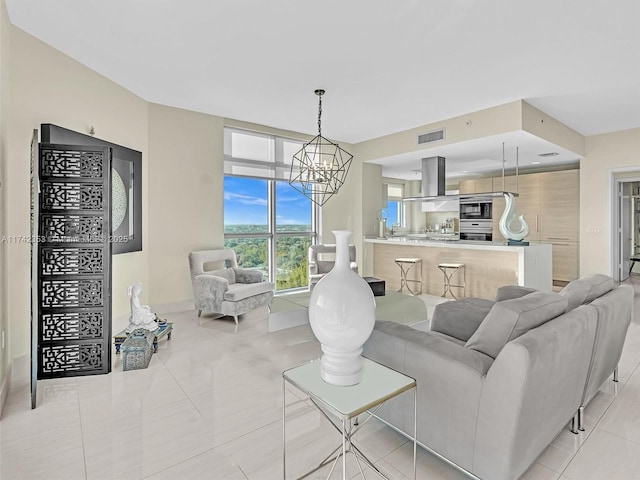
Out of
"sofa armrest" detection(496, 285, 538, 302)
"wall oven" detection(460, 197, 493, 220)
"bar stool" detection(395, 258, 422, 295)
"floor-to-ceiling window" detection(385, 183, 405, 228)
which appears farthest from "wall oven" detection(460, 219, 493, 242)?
"sofa armrest" detection(496, 285, 538, 302)

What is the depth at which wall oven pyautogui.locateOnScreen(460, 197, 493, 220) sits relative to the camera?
7785 mm

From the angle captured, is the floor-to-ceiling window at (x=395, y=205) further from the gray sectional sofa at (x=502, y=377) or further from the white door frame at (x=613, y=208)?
the gray sectional sofa at (x=502, y=377)

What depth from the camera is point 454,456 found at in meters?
1.58

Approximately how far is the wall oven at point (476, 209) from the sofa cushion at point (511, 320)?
639cm

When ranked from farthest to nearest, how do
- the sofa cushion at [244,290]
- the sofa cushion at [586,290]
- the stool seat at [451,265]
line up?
the stool seat at [451,265] → the sofa cushion at [244,290] → the sofa cushion at [586,290]

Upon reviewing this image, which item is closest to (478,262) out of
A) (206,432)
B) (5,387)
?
(206,432)

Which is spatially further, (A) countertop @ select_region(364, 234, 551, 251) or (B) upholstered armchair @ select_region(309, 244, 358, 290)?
(B) upholstered armchair @ select_region(309, 244, 358, 290)

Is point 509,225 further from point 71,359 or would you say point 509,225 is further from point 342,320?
point 71,359

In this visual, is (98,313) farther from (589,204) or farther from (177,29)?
(589,204)

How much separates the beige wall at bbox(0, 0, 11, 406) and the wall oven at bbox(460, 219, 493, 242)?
7669mm

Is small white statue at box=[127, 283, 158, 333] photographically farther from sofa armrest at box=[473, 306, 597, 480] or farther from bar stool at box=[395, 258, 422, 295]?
bar stool at box=[395, 258, 422, 295]

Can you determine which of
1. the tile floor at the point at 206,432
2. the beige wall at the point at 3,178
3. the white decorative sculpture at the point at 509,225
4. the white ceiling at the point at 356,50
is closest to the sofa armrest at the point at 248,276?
the tile floor at the point at 206,432

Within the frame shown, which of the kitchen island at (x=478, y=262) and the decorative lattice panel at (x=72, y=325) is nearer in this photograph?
the decorative lattice panel at (x=72, y=325)

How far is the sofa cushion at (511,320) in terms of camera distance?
165 cm
